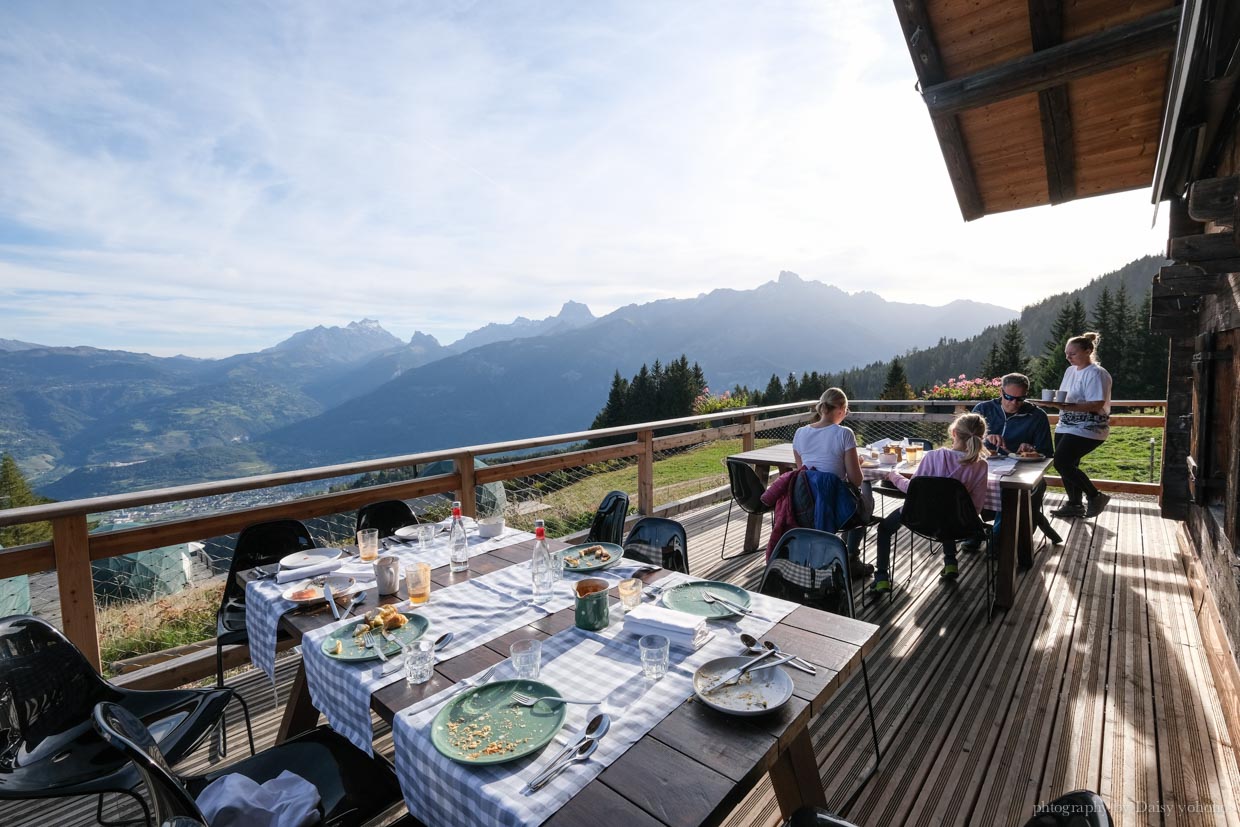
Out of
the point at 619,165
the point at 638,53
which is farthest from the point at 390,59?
the point at 619,165

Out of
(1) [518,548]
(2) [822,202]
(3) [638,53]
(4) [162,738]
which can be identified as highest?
(3) [638,53]

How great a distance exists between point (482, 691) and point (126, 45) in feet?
38.1

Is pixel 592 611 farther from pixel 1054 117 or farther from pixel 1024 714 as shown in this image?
pixel 1054 117

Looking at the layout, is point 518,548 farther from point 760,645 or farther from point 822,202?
point 822,202

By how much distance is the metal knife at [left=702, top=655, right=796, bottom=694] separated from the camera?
1310mm

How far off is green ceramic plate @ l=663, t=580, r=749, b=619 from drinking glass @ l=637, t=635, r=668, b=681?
324 millimetres

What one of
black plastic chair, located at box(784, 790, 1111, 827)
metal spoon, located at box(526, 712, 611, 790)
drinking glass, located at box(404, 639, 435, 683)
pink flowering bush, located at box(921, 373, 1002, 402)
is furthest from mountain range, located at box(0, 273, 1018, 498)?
black plastic chair, located at box(784, 790, 1111, 827)

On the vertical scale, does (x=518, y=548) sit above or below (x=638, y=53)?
below

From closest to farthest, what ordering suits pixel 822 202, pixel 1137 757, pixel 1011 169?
pixel 1137 757, pixel 1011 169, pixel 822 202

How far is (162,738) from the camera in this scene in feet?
6.18

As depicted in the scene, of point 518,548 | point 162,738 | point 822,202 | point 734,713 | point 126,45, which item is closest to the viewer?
point 734,713

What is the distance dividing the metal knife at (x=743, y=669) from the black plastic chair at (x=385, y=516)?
2.57 meters

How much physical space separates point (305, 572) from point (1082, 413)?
5.89 meters

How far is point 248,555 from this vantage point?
2.88m
